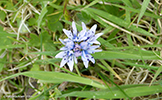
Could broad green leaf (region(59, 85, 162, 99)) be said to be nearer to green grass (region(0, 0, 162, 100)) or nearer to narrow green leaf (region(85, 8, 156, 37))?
green grass (region(0, 0, 162, 100))

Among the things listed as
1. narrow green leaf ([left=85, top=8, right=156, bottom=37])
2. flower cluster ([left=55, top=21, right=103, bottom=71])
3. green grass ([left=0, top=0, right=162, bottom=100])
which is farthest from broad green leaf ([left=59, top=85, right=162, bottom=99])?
narrow green leaf ([left=85, top=8, right=156, bottom=37])

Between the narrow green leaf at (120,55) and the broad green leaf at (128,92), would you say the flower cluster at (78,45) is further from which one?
the broad green leaf at (128,92)

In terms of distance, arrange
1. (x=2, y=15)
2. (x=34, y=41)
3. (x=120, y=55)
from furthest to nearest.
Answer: (x=2, y=15) → (x=34, y=41) → (x=120, y=55)

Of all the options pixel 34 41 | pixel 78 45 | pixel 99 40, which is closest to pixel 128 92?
pixel 99 40

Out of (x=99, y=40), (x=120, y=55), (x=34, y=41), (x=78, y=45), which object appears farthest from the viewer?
(x=34, y=41)

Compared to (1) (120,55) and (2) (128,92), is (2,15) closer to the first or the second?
(1) (120,55)

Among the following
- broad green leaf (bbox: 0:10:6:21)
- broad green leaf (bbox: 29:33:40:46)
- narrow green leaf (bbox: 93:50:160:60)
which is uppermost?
broad green leaf (bbox: 0:10:6:21)

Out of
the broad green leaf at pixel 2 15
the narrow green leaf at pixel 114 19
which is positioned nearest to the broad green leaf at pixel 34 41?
the broad green leaf at pixel 2 15

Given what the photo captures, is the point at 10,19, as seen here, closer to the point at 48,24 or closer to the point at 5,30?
the point at 5,30

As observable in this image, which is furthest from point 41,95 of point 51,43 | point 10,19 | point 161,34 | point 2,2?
point 161,34
